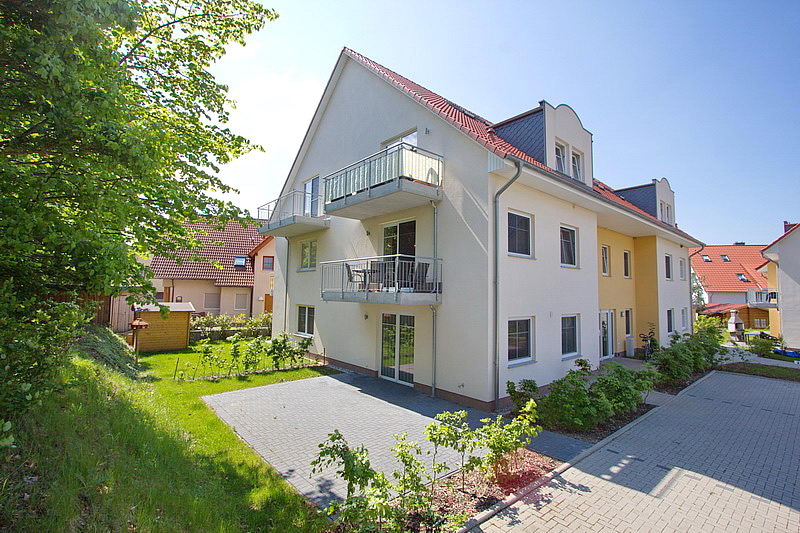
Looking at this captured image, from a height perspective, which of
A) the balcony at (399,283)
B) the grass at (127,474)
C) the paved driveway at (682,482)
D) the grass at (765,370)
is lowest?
the grass at (765,370)

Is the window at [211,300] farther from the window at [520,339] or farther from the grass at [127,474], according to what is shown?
the window at [520,339]

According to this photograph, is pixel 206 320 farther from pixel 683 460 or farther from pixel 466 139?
pixel 683 460

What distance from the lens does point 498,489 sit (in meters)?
5.11

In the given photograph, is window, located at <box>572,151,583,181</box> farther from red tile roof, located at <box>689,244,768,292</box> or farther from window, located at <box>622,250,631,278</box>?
red tile roof, located at <box>689,244,768,292</box>

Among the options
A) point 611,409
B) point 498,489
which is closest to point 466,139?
point 611,409

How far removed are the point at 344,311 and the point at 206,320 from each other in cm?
1165

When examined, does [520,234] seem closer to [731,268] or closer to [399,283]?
[399,283]

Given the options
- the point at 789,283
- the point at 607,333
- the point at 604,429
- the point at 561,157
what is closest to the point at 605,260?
the point at 607,333

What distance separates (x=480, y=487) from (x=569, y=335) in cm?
807

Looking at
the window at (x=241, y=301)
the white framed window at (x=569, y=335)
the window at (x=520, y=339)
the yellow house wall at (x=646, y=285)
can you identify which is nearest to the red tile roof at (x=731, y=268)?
the yellow house wall at (x=646, y=285)

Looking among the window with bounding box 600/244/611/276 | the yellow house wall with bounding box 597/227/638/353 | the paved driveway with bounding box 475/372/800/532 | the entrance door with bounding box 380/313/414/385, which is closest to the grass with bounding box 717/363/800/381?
the yellow house wall with bounding box 597/227/638/353

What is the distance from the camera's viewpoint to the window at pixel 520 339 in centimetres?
962

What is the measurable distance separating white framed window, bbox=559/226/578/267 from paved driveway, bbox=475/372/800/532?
16.6 feet

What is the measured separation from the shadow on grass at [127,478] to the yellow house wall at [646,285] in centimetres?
1772
